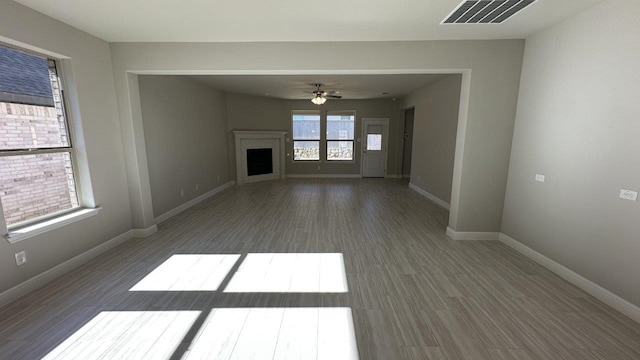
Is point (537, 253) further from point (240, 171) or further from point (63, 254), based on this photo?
point (240, 171)

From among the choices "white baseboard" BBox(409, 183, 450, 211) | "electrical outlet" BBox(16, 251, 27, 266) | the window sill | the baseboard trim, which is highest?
the window sill

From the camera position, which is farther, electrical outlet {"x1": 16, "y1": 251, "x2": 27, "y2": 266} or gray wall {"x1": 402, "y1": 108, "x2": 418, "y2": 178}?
gray wall {"x1": 402, "y1": 108, "x2": 418, "y2": 178}

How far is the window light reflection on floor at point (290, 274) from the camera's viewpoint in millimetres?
2596

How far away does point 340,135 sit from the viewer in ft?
29.9

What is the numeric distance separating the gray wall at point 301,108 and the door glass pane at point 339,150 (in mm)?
213

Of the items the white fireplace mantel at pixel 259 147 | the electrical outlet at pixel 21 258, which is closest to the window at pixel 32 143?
the electrical outlet at pixel 21 258

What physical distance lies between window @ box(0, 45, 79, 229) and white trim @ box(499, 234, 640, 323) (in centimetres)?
543

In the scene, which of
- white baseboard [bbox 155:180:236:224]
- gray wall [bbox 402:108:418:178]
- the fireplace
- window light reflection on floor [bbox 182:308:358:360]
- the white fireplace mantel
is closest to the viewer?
window light reflection on floor [bbox 182:308:358:360]

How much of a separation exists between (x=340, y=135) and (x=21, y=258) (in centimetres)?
788

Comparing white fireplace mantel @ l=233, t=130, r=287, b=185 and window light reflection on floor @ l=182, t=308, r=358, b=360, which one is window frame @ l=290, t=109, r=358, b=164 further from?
window light reflection on floor @ l=182, t=308, r=358, b=360

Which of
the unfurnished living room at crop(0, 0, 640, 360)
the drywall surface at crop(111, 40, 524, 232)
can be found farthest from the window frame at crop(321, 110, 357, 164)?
the drywall surface at crop(111, 40, 524, 232)

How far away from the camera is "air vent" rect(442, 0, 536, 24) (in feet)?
7.79

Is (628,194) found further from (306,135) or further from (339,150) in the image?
(306,135)

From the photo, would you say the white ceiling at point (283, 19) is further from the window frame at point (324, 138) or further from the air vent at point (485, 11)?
the window frame at point (324, 138)
